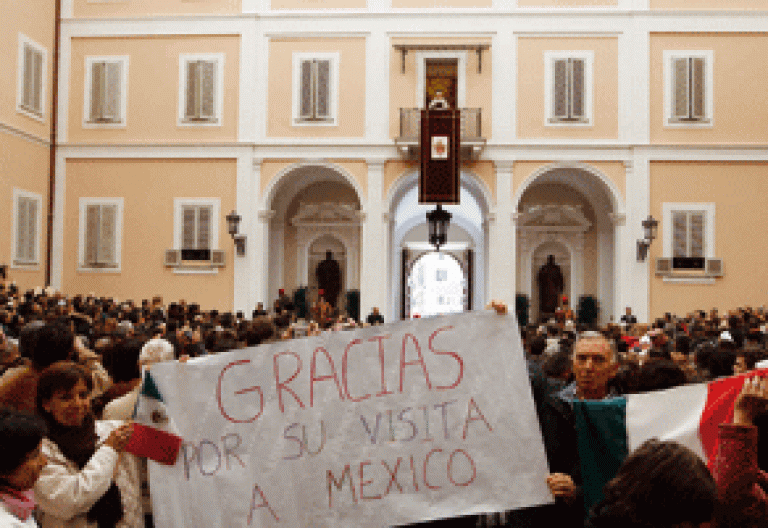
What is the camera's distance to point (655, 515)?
1.81 meters

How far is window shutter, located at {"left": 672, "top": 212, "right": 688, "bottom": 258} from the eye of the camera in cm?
1917

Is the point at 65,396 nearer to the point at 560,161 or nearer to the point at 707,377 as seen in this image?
the point at 707,377

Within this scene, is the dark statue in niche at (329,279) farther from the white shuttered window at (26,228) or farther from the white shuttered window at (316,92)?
the white shuttered window at (26,228)

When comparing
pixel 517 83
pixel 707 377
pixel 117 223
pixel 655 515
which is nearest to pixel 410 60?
pixel 517 83

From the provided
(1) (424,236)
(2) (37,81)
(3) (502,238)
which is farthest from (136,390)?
(1) (424,236)

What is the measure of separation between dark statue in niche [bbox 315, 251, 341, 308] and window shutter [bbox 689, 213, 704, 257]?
9924 mm

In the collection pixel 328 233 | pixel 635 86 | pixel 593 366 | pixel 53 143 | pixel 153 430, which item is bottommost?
pixel 153 430

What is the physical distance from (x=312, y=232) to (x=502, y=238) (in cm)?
621

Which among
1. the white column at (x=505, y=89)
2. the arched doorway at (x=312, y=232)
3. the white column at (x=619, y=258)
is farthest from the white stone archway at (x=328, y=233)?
the white column at (x=619, y=258)

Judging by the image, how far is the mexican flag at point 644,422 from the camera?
3.09m

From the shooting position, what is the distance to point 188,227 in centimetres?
2002

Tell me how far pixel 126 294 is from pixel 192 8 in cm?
788

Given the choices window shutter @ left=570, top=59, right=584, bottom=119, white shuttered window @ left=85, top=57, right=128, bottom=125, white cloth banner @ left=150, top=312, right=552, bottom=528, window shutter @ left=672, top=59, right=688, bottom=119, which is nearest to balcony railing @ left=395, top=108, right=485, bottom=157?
window shutter @ left=570, top=59, right=584, bottom=119

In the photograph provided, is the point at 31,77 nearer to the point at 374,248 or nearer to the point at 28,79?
the point at 28,79
